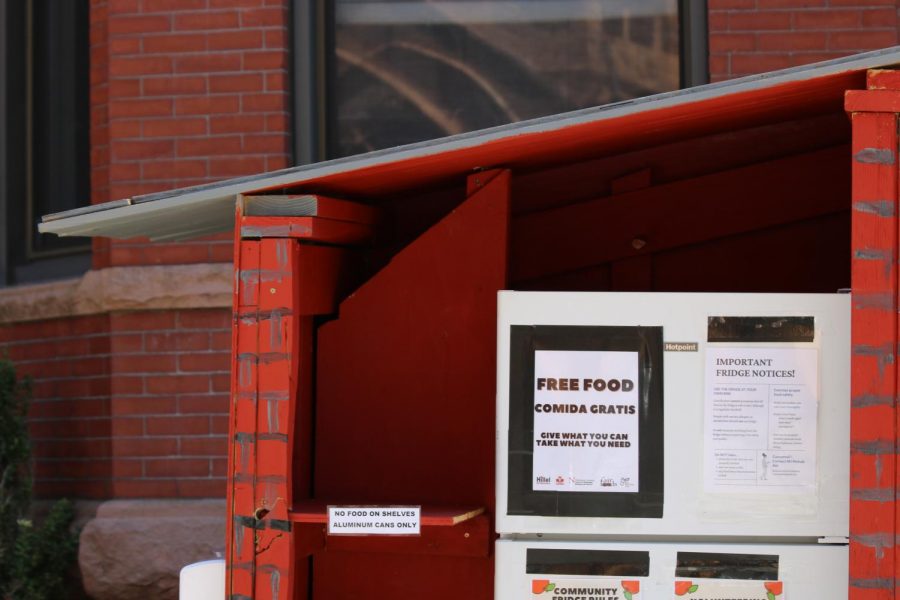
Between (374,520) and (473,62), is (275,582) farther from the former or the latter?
(473,62)

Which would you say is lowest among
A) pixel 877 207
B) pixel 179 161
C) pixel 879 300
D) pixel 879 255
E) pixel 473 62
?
pixel 879 300

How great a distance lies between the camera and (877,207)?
3.23 metres

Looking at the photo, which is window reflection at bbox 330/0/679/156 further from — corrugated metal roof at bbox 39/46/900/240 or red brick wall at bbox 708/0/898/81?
corrugated metal roof at bbox 39/46/900/240

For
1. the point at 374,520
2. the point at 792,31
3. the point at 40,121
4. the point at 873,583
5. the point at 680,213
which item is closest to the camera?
the point at 873,583

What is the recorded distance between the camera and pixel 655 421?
Answer: 341 cm

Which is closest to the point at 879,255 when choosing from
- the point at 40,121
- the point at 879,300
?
the point at 879,300

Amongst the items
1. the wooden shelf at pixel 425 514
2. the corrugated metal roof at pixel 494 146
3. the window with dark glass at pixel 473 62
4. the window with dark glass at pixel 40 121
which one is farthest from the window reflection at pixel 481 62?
the wooden shelf at pixel 425 514

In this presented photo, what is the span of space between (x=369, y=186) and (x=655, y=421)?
113cm

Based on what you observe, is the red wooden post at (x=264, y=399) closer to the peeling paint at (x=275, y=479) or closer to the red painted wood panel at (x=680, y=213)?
the peeling paint at (x=275, y=479)

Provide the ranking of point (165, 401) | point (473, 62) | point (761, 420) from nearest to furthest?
1. point (761, 420)
2. point (165, 401)
3. point (473, 62)

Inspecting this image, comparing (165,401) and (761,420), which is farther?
(165,401)

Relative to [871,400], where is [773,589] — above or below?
below

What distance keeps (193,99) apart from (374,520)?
3.64 meters

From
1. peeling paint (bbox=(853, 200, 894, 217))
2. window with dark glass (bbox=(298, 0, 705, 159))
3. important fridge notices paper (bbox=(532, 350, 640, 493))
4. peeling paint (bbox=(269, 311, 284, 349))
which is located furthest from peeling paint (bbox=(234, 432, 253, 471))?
window with dark glass (bbox=(298, 0, 705, 159))
